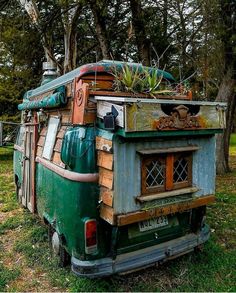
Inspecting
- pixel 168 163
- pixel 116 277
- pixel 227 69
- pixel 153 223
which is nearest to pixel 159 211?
pixel 153 223

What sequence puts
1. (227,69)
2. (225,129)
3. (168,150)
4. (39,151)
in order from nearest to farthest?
(168,150), (39,151), (227,69), (225,129)

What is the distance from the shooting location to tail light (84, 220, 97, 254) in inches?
137

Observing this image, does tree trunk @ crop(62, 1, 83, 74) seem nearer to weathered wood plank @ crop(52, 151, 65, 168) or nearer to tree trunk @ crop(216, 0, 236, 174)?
tree trunk @ crop(216, 0, 236, 174)

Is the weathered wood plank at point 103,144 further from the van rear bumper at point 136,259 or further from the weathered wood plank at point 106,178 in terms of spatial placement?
the van rear bumper at point 136,259

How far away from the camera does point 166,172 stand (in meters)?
3.69

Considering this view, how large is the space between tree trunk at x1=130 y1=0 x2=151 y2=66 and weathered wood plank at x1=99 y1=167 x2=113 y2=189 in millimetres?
6860

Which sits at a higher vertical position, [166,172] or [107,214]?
[166,172]

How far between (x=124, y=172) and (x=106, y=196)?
323mm

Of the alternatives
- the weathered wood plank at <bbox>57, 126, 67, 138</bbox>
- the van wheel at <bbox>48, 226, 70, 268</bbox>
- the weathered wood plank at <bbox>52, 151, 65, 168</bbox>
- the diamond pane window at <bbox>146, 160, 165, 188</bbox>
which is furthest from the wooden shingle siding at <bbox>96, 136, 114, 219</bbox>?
the van wheel at <bbox>48, 226, 70, 268</bbox>

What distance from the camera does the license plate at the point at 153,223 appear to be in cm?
377

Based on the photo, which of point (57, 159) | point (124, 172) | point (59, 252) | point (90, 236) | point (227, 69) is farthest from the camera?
point (227, 69)

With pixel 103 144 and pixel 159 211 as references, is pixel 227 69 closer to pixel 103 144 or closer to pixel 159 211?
pixel 159 211

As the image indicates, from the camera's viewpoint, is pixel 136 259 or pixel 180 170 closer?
pixel 136 259

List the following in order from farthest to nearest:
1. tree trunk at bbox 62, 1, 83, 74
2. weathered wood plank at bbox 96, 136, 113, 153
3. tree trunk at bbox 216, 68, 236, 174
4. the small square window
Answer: tree trunk at bbox 62, 1, 83, 74 → tree trunk at bbox 216, 68, 236, 174 → the small square window → weathered wood plank at bbox 96, 136, 113, 153
